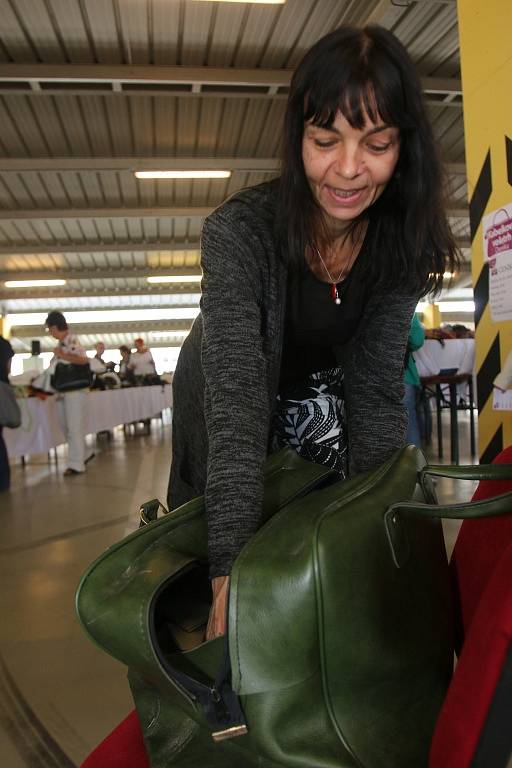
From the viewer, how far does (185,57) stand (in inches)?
268

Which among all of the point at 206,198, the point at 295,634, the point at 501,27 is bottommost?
the point at 295,634

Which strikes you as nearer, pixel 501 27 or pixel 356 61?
pixel 356 61

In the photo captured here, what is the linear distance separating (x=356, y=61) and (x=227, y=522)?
59 cm

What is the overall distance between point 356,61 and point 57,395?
233 inches

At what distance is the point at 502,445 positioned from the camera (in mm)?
2615

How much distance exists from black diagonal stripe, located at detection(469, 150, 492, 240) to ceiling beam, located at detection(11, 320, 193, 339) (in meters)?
19.3

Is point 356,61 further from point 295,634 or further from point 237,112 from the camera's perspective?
point 237,112

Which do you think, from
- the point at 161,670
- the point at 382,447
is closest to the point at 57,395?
the point at 382,447

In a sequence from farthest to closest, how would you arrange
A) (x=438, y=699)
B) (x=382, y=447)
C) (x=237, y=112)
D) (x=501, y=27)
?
1. (x=237, y=112)
2. (x=501, y=27)
3. (x=382, y=447)
4. (x=438, y=699)

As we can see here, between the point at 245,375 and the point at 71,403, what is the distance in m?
5.47

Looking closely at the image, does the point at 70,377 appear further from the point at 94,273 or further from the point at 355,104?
the point at 94,273

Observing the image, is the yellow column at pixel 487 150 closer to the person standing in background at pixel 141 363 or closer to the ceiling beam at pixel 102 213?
the ceiling beam at pixel 102 213

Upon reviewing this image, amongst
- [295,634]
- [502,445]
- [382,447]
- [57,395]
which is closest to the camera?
[295,634]

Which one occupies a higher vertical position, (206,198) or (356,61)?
(206,198)
